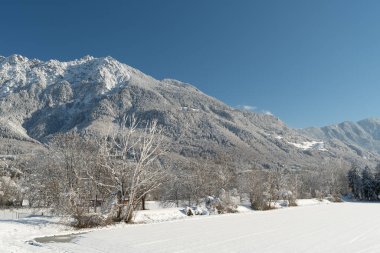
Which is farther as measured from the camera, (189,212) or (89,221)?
(189,212)

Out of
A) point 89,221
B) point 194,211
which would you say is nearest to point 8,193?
point 194,211

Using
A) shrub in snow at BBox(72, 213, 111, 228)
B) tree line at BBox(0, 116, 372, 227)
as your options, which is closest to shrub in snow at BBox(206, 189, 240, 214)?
tree line at BBox(0, 116, 372, 227)

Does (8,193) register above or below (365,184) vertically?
below

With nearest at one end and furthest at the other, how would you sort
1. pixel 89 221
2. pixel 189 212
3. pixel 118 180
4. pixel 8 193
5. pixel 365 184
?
pixel 89 221 < pixel 118 180 < pixel 189 212 < pixel 8 193 < pixel 365 184

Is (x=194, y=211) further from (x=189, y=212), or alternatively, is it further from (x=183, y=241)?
(x=183, y=241)

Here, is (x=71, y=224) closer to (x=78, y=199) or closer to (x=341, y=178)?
(x=78, y=199)

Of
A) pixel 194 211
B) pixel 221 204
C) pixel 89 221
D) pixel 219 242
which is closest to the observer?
pixel 219 242

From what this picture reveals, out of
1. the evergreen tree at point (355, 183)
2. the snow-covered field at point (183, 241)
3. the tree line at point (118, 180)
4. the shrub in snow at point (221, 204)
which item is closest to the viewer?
the snow-covered field at point (183, 241)

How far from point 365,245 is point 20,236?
20885mm

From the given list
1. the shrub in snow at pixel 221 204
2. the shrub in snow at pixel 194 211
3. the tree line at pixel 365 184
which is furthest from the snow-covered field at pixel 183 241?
the tree line at pixel 365 184

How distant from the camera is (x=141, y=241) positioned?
73.0 feet

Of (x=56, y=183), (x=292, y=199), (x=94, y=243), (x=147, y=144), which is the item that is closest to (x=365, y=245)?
(x=94, y=243)

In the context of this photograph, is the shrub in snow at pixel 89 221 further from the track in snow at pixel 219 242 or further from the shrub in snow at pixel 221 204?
the shrub in snow at pixel 221 204

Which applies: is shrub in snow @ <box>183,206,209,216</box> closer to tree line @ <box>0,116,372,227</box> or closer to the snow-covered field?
tree line @ <box>0,116,372,227</box>
